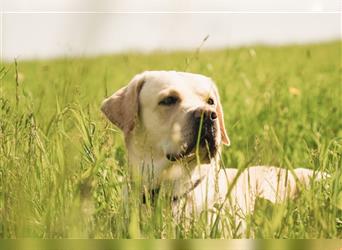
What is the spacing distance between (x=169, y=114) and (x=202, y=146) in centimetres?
23

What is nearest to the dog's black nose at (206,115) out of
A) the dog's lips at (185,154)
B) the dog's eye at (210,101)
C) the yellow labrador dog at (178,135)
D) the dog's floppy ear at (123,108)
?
the yellow labrador dog at (178,135)

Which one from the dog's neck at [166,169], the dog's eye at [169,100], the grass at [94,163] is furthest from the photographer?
the dog's eye at [169,100]

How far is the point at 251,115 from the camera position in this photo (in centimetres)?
426

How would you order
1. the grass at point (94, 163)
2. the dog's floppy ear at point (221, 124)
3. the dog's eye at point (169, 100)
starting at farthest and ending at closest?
1. the dog's floppy ear at point (221, 124)
2. the dog's eye at point (169, 100)
3. the grass at point (94, 163)

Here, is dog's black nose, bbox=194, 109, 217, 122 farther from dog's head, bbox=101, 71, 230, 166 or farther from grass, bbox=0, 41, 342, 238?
grass, bbox=0, 41, 342, 238

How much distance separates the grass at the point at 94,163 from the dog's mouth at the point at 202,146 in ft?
0.53

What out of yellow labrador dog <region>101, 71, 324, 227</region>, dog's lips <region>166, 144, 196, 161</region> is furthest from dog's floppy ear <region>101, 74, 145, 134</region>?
dog's lips <region>166, 144, 196, 161</region>

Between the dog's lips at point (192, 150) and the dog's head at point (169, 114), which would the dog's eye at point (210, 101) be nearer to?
the dog's head at point (169, 114)

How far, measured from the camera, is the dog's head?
122 inches

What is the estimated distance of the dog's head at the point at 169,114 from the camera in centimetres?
310

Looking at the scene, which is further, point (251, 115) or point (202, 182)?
point (251, 115)

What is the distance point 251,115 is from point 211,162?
46.6 inches

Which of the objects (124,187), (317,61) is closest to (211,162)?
(124,187)

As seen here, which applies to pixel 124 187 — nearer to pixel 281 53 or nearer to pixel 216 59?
pixel 216 59
